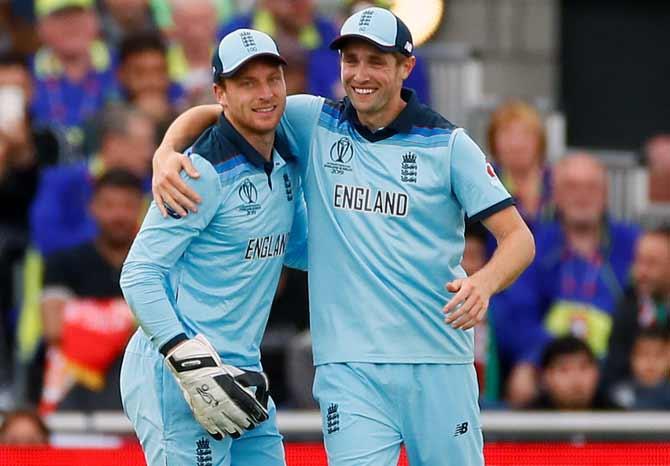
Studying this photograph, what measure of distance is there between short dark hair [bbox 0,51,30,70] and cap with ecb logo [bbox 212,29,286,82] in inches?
188

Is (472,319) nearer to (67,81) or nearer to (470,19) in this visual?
(67,81)

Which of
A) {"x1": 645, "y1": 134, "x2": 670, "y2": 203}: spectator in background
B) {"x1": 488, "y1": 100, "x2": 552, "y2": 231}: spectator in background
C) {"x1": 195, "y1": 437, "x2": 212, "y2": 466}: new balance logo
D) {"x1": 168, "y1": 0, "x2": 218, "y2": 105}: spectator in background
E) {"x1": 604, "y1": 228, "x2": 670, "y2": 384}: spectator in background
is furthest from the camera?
{"x1": 645, "y1": 134, "x2": 670, "y2": 203}: spectator in background

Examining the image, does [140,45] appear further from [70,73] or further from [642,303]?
[642,303]

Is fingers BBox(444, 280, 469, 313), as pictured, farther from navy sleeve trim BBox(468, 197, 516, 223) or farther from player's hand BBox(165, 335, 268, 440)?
player's hand BBox(165, 335, 268, 440)

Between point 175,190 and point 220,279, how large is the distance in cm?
39

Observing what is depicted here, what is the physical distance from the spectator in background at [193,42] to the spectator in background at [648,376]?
3359 mm

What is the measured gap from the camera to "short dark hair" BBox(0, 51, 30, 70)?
415 inches

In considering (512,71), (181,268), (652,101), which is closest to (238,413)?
(181,268)

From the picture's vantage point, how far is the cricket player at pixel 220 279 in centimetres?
593

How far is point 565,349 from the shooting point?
9422 mm

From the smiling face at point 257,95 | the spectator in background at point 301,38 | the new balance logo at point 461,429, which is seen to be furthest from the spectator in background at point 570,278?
the smiling face at point 257,95

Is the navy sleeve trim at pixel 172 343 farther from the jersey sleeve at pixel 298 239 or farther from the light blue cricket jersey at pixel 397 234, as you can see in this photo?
the jersey sleeve at pixel 298 239

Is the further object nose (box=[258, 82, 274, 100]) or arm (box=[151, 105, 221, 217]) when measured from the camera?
nose (box=[258, 82, 274, 100])

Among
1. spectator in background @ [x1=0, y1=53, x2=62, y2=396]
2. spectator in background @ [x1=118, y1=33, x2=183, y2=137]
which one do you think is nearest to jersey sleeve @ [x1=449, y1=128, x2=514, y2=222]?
spectator in background @ [x1=0, y1=53, x2=62, y2=396]
